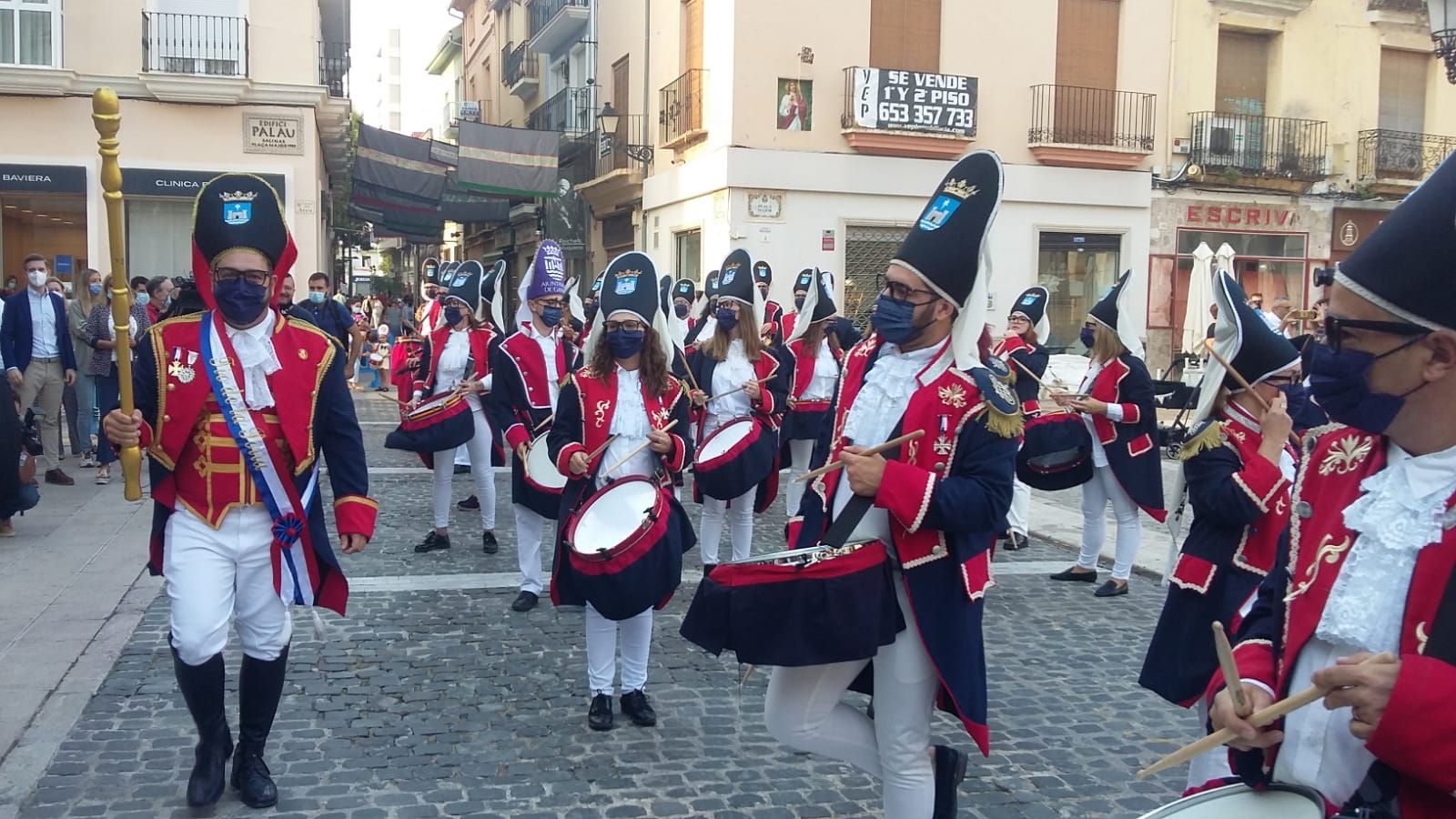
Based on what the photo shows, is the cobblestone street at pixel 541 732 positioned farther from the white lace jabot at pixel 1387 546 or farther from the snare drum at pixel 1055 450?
the white lace jabot at pixel 1387 546

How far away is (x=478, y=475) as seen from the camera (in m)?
8.95

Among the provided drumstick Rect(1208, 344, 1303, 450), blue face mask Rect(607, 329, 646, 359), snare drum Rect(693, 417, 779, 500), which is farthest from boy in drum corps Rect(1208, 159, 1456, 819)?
snare drum Rect(693, 417, 779, 500)

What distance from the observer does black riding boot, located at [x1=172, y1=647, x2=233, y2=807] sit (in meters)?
4.19

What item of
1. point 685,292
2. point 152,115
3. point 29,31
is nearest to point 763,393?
point 685,292

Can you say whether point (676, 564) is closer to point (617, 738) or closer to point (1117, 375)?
point (617, 738)

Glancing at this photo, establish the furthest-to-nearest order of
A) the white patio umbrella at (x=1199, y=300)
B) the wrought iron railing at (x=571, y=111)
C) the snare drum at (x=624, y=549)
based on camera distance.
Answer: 1. the wrought iron railing at (x=571, y=111)
2. the white patio umbrella at (x=1199, y=300)
3. the snare drum at (x=624, y=549)

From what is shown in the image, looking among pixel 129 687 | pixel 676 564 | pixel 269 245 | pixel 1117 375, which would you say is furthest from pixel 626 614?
pixel 1117 375

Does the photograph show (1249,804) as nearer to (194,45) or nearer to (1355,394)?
(1355,394)

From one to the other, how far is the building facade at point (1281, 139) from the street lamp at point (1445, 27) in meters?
14.8

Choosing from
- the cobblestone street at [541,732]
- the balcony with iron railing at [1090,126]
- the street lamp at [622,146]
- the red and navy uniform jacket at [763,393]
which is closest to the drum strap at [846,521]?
the cobblestone street at [541,732]

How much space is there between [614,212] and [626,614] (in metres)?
24.0

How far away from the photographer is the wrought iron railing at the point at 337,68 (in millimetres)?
26938

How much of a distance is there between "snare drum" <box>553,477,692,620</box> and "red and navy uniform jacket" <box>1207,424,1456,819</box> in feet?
8.61

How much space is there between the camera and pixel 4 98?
65.5 ft
